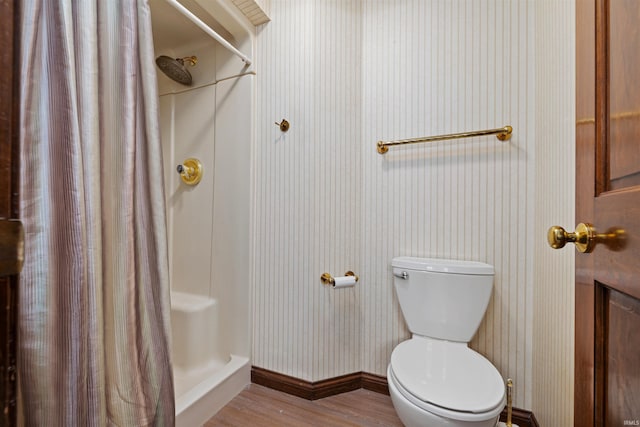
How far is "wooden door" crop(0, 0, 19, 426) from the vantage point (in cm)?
34

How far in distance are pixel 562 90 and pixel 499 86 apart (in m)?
0.42

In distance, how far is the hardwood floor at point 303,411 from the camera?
3.97 ft

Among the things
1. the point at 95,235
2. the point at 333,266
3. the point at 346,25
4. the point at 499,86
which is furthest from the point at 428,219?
the point at 95,235

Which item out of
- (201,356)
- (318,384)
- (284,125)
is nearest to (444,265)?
(318,384)

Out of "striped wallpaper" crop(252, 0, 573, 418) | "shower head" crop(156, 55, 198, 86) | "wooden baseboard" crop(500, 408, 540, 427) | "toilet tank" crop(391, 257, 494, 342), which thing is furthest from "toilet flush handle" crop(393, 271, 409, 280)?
"shower head" crop(156, 55, 198, 86)

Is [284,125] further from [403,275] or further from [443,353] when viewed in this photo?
[443,353]

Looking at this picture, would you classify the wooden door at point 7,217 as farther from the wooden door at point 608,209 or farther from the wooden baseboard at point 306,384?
the wooden baseboard at point 306,384

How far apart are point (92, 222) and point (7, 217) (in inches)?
16.2

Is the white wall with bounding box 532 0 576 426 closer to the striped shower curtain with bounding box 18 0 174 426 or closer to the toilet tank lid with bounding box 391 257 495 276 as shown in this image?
the toilet tank lid with bounding box 391 257 495 276

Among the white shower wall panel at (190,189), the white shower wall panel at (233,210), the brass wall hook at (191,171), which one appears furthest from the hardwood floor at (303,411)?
the brass wall hook at (191,171)

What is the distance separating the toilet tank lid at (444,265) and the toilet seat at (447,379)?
0.32 meters

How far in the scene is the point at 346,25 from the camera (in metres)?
1.47

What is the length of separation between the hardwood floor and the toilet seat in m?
0.40

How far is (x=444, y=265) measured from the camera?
122 centimetres
